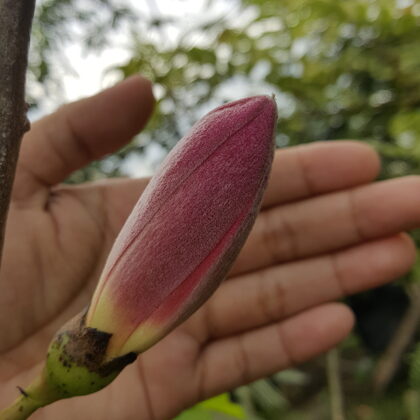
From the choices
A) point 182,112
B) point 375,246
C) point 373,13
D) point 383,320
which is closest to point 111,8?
point 182,112

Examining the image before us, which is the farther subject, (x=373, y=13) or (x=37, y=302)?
(x=373, y=13)

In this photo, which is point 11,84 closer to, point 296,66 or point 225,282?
point 225,282

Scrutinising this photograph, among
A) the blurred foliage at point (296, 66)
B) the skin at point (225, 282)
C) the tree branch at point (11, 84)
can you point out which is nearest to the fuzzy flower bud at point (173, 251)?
the tree branch at point (11, 84)

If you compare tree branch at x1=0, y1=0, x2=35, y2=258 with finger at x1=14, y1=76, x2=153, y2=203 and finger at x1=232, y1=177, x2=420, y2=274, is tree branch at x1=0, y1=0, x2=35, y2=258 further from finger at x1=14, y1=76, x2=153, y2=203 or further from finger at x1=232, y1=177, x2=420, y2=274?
finger at x1=232, y1=177, x2=420, y2=274

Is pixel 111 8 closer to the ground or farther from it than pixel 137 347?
farther from it

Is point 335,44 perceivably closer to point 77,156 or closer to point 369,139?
point 369,139

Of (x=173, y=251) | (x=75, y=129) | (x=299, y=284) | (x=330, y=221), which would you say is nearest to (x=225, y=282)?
(x=299, y=284)
